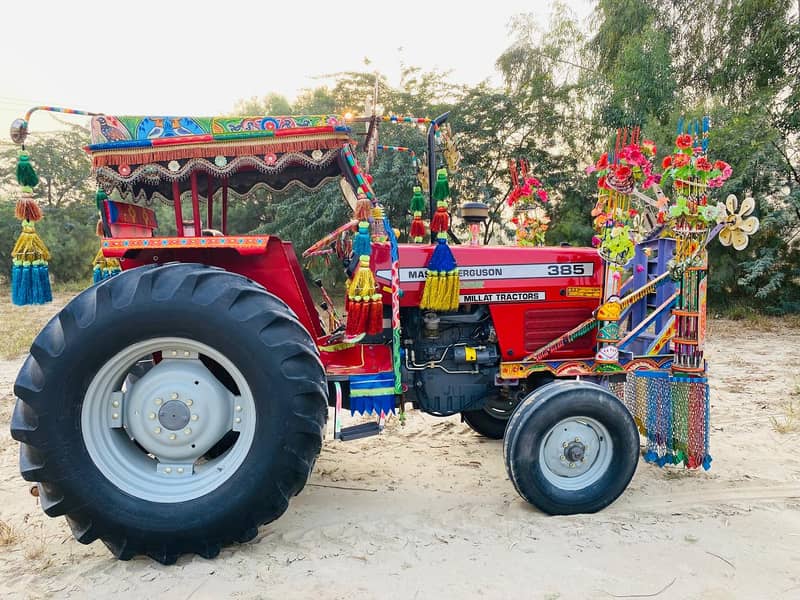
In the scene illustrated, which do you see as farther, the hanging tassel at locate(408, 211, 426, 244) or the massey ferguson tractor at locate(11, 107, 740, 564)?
the hanging tassel at locate(408, 211, 426, 244)

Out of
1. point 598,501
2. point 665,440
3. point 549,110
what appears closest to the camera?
point 598,501

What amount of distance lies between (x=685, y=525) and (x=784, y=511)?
0.64 m

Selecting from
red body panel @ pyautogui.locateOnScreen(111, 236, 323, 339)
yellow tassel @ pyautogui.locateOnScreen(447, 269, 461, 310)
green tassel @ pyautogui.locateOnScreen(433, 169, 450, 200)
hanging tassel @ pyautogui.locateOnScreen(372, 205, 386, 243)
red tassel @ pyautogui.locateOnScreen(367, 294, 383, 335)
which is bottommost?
red tassel @ pyautogui.locateOnScreen(367, 294, 383, 335)

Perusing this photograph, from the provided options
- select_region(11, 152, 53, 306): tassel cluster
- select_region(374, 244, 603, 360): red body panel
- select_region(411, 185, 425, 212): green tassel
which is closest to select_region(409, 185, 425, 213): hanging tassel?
select_region(411, 185, 425, 212): green tassel

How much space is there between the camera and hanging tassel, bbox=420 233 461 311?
3.13 meters

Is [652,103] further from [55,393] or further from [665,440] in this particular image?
[55,393]

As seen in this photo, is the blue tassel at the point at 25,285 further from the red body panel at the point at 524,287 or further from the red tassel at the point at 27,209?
the red body panel at the point at 524,287

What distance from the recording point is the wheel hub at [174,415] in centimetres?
276

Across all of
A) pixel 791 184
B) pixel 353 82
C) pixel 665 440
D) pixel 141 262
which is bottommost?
pixel 665 440

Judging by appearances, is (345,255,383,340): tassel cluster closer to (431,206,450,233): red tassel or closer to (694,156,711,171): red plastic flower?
(431,206,450,233): red tassel

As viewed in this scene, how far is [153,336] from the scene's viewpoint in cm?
261

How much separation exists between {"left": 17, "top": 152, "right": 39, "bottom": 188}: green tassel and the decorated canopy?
1.04 feet

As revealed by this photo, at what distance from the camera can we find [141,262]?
10.3ft

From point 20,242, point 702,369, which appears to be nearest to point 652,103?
point 702,369
